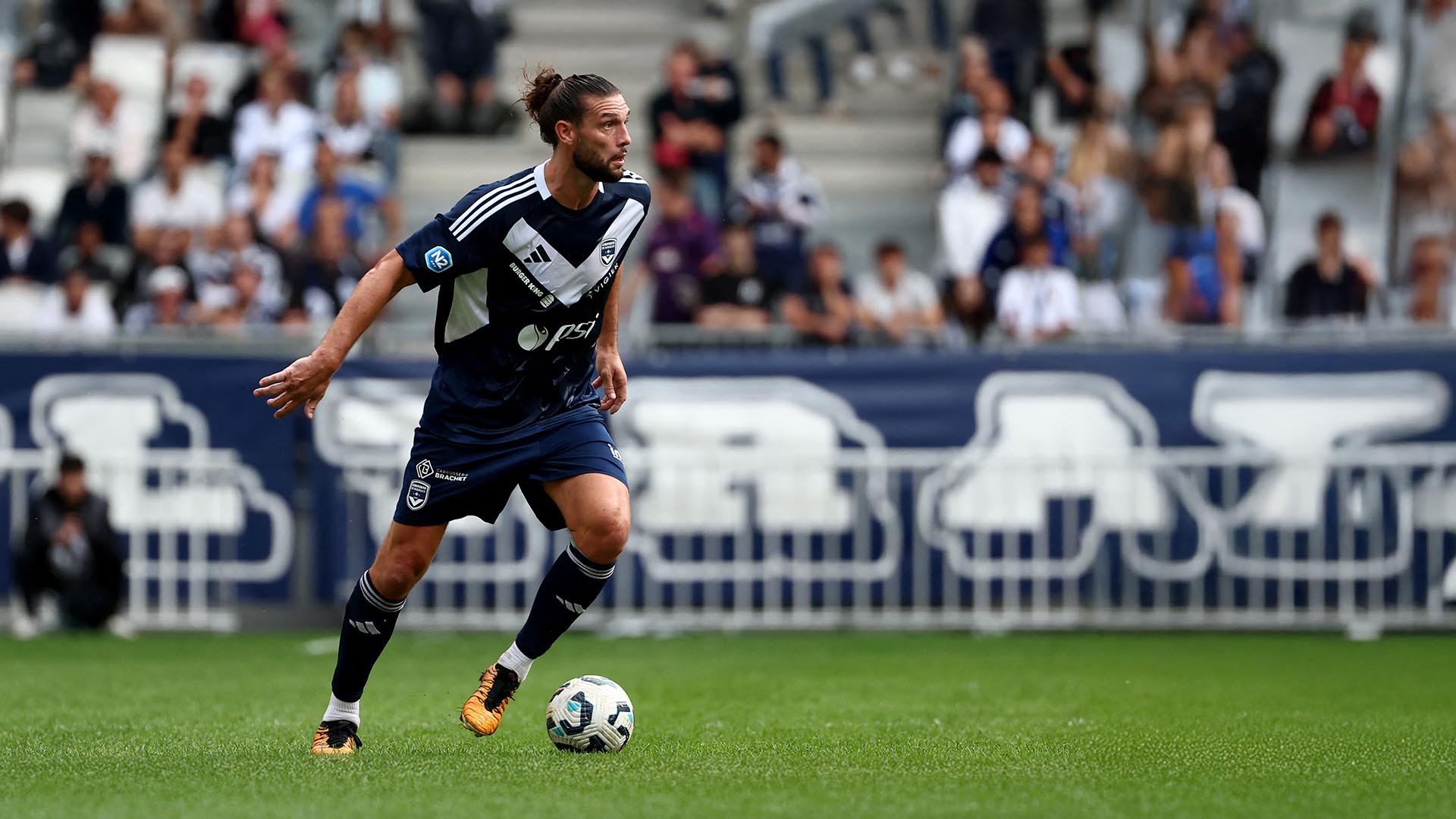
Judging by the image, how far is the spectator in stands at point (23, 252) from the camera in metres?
17.0

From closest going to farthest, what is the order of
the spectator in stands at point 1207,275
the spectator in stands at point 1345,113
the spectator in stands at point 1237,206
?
the spectator in stands at point 1207,275
the spectator in stands at point 1237,206
the spectator in stands at point 1345,113

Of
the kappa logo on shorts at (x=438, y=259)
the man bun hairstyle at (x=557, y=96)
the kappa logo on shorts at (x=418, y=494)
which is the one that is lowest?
the kappa logo on shorts at (x=418, y=494)

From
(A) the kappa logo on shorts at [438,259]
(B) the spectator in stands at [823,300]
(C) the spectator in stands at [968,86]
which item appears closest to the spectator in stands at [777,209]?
(B) the spectator in stands at [823,300]

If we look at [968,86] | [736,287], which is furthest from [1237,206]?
Result: [736,287]

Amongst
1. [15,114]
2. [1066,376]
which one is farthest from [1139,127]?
[15,114]

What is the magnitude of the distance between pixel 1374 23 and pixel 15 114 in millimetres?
13455

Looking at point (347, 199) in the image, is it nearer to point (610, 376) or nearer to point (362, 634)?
point (610, 376)

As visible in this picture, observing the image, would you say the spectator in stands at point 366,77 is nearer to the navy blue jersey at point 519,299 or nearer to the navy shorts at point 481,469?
the navy blue jersey at point 519,299

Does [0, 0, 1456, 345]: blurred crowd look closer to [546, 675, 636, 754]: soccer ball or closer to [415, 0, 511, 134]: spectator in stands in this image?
[415, 0, 511, 134]: spectator in stands

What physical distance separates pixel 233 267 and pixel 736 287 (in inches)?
164

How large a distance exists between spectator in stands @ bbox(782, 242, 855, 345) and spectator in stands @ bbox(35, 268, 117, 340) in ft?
17.8

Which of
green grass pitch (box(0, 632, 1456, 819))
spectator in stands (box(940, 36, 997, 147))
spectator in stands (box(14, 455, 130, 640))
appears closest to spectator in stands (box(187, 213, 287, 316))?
spectator in stands (box(14, 455, 130, 640))

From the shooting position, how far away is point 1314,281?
15586 mm

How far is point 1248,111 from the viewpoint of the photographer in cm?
1755
